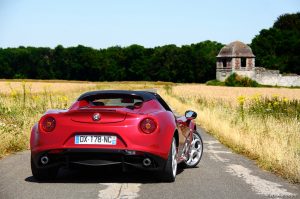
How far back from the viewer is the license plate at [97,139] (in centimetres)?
757

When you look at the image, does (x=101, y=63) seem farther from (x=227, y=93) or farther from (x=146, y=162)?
(x=146, y=162)

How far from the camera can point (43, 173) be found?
26.6 ft

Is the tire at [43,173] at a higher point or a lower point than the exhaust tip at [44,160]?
lower

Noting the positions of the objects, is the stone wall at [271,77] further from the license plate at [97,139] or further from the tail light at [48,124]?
the license plate at [97,139]

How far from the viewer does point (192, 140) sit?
9.88m

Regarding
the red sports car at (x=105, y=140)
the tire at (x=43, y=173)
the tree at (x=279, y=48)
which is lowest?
the tire at (x=43, y=173)

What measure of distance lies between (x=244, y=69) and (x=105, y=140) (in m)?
98.0

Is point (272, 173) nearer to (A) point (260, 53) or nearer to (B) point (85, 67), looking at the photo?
(A) point (260, 53)

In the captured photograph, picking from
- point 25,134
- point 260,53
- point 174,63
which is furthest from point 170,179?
point 174,63

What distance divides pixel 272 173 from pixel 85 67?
135 m

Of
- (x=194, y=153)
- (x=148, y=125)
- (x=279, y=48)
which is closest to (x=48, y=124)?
(x=148, y=125)

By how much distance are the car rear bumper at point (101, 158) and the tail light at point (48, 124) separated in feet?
1.01

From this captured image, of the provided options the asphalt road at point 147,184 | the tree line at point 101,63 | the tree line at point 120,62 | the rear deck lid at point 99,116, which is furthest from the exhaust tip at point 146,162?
the tree line at point 101,63

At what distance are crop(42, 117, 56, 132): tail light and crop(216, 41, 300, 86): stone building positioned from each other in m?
93.6
